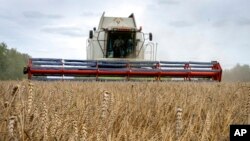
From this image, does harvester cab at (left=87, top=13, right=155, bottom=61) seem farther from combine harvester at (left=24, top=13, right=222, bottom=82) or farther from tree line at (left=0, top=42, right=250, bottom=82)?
tree line at (left=0, top=42, right=250, bottom=82)

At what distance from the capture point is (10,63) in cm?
7350

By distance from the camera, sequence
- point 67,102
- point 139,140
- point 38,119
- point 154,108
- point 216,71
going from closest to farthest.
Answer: point 38,119 → point 139,140 → point 67,102 → point 154,108 → point 216,71

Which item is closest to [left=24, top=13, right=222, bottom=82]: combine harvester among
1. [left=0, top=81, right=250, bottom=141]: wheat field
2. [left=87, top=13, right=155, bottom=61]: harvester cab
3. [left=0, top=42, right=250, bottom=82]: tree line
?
[left=87, top=13, right=155, bottom=61]: harvester cab

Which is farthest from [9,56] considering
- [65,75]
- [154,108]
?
[154,108]

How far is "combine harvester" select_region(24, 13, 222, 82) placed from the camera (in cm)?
1398

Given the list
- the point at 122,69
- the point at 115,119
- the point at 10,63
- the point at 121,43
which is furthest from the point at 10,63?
the point at 115,119

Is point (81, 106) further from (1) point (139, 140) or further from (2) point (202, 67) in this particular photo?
(2) point (202, 67)

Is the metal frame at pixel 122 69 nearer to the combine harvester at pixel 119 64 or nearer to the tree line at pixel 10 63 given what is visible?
the combine harvester at pixel 119 64

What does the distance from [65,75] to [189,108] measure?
10937mm

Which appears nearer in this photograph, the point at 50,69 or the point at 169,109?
the point at 169,109

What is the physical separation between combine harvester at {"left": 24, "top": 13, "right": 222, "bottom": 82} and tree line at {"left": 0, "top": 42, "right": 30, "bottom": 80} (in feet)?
143

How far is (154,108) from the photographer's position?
135 inches

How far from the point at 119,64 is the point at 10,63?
62.6 m

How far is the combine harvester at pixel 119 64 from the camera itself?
14.0 meters
